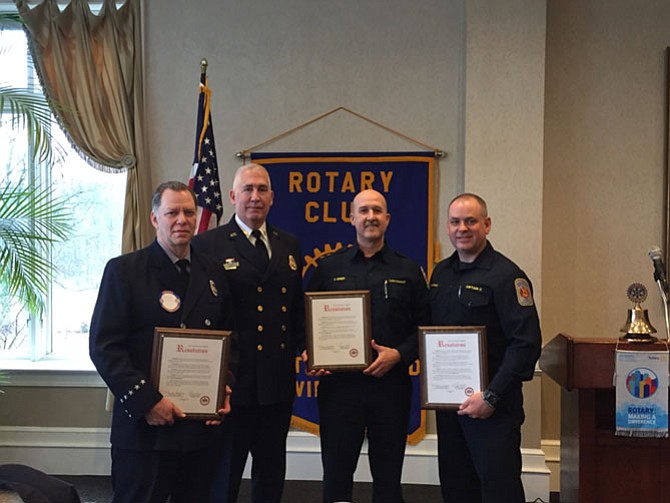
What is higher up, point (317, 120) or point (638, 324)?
point (317, 120)

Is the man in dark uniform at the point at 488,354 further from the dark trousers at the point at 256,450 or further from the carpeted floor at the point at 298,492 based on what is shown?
the carpeted floor at the point at 298,492

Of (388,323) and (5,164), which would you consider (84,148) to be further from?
(388,323)

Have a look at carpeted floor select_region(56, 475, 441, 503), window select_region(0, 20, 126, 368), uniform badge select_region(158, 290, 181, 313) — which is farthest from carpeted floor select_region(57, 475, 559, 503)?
uniform badge select_region(158, 290, 181, 313)

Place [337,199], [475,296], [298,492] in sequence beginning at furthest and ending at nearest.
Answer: [337,199]
[298,492]
[475,296]

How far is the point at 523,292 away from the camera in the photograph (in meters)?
2.63

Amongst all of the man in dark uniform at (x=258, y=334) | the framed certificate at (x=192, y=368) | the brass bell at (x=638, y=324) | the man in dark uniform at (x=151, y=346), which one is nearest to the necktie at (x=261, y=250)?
the man in dark uniform at (x=258, y=334)

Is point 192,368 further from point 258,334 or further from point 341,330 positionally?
point 341,330

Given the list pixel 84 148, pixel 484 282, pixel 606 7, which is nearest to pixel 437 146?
pixel 606 7

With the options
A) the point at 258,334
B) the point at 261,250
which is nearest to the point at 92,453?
the point at 258,334

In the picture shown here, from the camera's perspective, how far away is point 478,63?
12.6ft

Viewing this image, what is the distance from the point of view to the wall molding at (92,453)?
3.95 m

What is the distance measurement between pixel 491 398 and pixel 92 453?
2.66 metres

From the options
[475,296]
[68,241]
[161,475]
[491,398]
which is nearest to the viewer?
[161,475]

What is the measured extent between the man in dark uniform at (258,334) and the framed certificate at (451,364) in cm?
55
